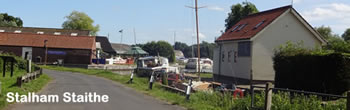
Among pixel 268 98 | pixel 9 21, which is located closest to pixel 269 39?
pixel 268 98

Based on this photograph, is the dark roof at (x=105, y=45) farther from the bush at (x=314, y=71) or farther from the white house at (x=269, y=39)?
the bush at (x=314, y=71)

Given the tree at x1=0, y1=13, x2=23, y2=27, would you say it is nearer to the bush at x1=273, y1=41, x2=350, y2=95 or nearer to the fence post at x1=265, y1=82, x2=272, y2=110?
the bush at x1=273, y1=41, x2=350, y2=95

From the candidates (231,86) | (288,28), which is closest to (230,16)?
(288,28)

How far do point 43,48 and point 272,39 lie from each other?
33479mm

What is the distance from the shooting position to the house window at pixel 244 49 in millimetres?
31531

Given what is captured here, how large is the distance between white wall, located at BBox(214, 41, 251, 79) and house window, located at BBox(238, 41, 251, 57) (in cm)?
33

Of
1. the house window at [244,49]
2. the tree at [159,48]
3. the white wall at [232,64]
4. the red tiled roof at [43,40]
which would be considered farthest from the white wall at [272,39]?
the tree at [159,48]

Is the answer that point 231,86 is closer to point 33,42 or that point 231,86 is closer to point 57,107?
point 57,107

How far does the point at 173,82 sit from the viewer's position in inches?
1034

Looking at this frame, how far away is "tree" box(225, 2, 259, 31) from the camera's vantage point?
174 ft

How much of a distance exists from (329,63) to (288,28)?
12.7 metres

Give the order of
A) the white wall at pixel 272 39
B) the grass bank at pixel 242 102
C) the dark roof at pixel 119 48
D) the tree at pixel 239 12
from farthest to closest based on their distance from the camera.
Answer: the dark roof at pixel 119 48 < the tree at pixel 239 12 < the white wall at pixel 272 39 < the grass bank at pixel 242 102

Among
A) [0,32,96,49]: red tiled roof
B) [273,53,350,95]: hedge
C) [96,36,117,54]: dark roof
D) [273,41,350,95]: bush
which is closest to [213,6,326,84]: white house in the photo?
[273,41,350,95]: bush

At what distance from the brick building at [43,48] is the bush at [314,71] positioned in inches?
1367
